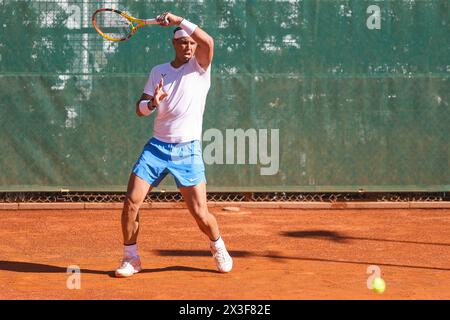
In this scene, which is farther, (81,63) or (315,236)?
(81,63)

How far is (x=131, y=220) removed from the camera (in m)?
5.71

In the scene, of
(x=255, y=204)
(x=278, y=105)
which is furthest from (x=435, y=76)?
(x=255, y=204)

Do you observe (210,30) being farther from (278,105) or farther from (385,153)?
(385,153)

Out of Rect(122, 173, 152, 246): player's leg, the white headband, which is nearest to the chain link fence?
Rect(122, 173, 152, 246): player's leg

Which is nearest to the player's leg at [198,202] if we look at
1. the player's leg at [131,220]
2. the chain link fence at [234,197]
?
the player's leg at [131,220]

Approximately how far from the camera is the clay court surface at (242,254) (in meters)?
5.36

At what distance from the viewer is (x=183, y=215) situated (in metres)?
8.62

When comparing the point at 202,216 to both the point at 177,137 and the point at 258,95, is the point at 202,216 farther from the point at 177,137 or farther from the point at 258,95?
the point at 258,95

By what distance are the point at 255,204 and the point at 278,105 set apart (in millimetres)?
1091

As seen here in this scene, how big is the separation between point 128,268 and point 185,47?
61.2 inches

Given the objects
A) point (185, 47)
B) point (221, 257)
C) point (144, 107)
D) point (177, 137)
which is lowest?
point (221, 257)

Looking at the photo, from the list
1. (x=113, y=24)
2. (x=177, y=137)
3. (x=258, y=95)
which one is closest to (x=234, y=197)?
(x=258, y=95)

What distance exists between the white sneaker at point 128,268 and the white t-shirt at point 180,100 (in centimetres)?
87

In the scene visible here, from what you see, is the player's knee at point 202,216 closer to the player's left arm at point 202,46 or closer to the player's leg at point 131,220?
the player's leg at point 131,220
